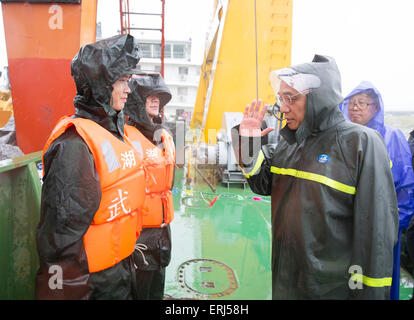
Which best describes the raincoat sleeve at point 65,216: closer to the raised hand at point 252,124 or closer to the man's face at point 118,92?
the man's face at point 118,92

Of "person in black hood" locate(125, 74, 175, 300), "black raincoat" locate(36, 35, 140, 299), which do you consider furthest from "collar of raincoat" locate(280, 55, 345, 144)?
"person in black hood" locate(125, 74, 175, 300)

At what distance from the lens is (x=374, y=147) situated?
139 cm

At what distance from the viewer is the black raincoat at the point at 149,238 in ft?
7.25

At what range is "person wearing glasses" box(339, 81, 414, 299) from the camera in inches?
104

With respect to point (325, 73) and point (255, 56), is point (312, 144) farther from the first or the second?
point (255, 56)

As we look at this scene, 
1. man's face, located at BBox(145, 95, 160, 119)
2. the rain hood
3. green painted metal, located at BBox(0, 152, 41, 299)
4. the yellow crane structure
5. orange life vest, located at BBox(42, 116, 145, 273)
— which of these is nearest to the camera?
orange life vest, located at BBox(42, 116, 145, 273)

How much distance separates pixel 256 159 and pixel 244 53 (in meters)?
7.36

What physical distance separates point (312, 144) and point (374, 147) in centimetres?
32

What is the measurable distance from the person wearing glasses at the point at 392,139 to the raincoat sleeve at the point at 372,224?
1.54m

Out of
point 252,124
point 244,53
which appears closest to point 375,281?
point 252,124

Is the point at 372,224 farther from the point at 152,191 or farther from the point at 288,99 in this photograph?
the point at 152,191

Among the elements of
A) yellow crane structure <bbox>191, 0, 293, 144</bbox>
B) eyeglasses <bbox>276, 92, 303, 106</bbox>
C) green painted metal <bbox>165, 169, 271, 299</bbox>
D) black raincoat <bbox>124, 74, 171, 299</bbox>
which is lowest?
green painted metal <bbox>165, 169, 271, 299</bbox>

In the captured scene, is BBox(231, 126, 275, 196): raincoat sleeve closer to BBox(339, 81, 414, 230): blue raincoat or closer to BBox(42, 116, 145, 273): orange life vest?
BBox(42, 116, 145, 273): orange life vest

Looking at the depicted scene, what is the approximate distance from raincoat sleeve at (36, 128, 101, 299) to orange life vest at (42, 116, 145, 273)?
0.07 meters
